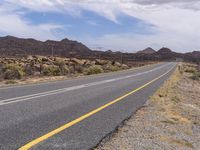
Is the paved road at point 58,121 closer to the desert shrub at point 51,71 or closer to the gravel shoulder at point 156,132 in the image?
the gravel shoulder at point 156,132

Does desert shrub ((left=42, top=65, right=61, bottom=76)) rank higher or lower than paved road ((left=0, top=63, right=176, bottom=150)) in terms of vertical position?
lower

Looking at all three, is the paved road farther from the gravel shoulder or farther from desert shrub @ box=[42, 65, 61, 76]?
desert shrub @ box=[42, 65, 61, 76]

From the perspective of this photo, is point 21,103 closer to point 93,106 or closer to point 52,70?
point 93,106

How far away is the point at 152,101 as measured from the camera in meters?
14.8

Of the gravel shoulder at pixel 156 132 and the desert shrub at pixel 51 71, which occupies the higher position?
the gravel shoulder at pixel 156 132

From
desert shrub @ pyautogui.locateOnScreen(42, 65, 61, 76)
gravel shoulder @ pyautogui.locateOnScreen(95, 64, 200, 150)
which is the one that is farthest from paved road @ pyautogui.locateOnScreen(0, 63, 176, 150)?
desert shrub @ pyautogui.locateOnScreen(42, 65, 61, 76)

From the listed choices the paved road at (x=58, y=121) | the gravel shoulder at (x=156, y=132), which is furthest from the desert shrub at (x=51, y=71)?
the gravel shoulder at (x=156, y=132)

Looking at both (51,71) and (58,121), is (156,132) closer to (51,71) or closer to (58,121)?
(58,121)

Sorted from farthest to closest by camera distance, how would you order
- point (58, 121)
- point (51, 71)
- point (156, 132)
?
point (51, 71) → point (58, 121) → point (156, 132)

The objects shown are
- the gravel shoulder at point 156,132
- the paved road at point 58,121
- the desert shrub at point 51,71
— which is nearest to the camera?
the paved road at point 58,121

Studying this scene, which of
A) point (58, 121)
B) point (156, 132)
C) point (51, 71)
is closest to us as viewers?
point (156, 132)

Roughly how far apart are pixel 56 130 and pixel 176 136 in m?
2.55

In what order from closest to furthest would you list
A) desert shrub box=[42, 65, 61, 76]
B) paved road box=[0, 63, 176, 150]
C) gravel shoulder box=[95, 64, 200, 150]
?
paved road box=[0, 63, 176, 150] < gravel shoulder box=[95, 64, 200, 150] < desert shrub box=[42, 65, 61, 76]

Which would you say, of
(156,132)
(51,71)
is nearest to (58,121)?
(156,132)
